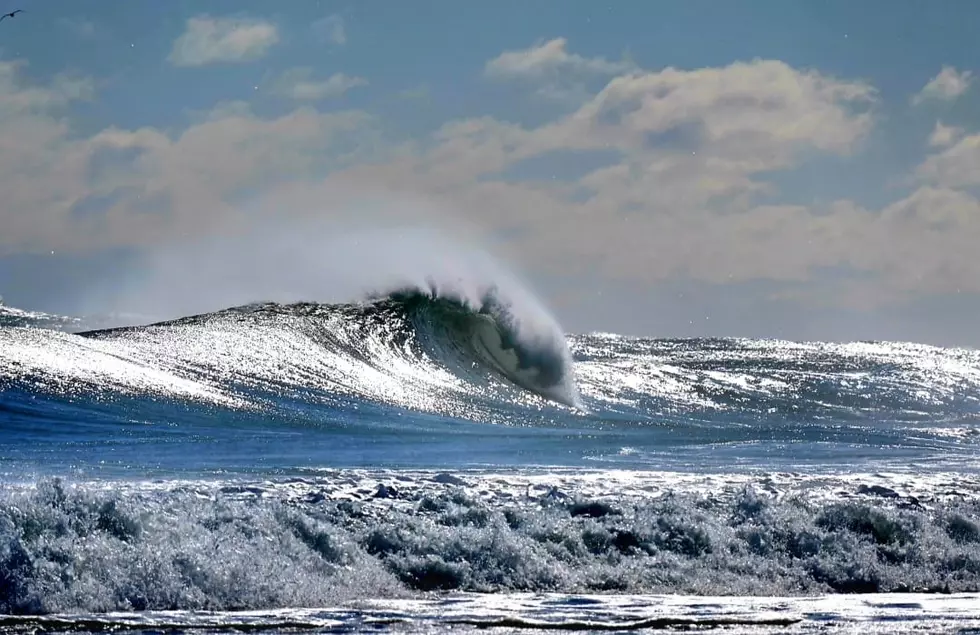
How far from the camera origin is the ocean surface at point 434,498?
7.54m

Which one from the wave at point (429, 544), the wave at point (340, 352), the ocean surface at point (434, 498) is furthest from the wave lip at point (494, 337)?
the wave at point (429, 544)

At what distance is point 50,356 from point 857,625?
1539 centimetres

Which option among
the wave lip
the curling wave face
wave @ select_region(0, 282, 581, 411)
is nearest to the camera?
the curling wave face

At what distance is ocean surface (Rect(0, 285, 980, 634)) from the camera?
7.54 m

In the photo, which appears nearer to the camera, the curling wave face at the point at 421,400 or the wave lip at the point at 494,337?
the curling wave face at the point at 421,400

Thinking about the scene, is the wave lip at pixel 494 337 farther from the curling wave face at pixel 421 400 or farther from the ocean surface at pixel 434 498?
the ocean surface at pixel 434 498

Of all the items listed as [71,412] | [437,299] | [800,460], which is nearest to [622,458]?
[800,460]

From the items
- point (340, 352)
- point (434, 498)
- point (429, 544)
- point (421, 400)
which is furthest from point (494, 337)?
point (429, 544)

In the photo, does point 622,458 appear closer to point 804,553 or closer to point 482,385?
point 804,553

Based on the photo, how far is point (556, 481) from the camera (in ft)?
39.9

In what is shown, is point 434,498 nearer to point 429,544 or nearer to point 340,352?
point 429,544

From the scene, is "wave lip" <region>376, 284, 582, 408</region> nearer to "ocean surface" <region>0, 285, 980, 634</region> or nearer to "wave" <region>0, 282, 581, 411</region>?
"wave" <region>0, 282, 581, 411</region>

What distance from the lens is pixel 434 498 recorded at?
992cm

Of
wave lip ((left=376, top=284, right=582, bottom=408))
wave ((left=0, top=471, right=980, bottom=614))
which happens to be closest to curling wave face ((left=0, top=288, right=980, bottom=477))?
wave lip ((left=376, top=284, right=582, bottom=408))
